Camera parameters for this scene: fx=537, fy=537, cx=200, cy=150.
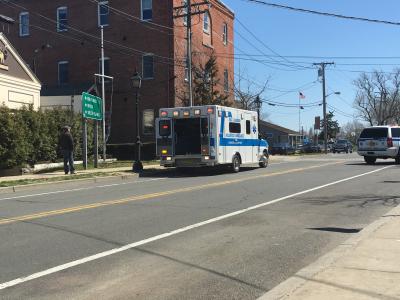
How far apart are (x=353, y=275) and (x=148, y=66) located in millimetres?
35745

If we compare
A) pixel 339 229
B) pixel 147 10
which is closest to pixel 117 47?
pixel 147 10

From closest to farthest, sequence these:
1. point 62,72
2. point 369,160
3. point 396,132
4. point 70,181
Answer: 1. point 70,181
2. point 396,132
3. point 369,160
4. point 62,72

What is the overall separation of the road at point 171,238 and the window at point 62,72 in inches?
1139

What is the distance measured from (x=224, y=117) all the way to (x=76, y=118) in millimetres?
8830

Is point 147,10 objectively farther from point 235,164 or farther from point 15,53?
point 235,164

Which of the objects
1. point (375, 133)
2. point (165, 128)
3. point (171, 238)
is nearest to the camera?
point (171, 238)

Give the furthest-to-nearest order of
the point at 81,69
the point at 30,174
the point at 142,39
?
the point at 81,69
the point at 142,39
the point at 30,174

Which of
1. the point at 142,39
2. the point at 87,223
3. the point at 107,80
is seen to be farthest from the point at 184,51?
the point at 87,223

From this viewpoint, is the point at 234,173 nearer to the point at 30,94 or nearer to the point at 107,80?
the point at 30,94

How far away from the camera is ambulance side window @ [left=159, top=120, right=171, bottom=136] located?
2366 centimetres

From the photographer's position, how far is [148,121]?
133 ft

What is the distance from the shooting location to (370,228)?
8.89m

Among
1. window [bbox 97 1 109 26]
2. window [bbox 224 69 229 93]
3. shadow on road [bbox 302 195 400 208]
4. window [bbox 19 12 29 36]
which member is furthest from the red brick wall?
shadow on road [bbox 302 195 400 208]

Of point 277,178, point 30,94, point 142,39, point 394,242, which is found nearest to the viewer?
point 394,242
